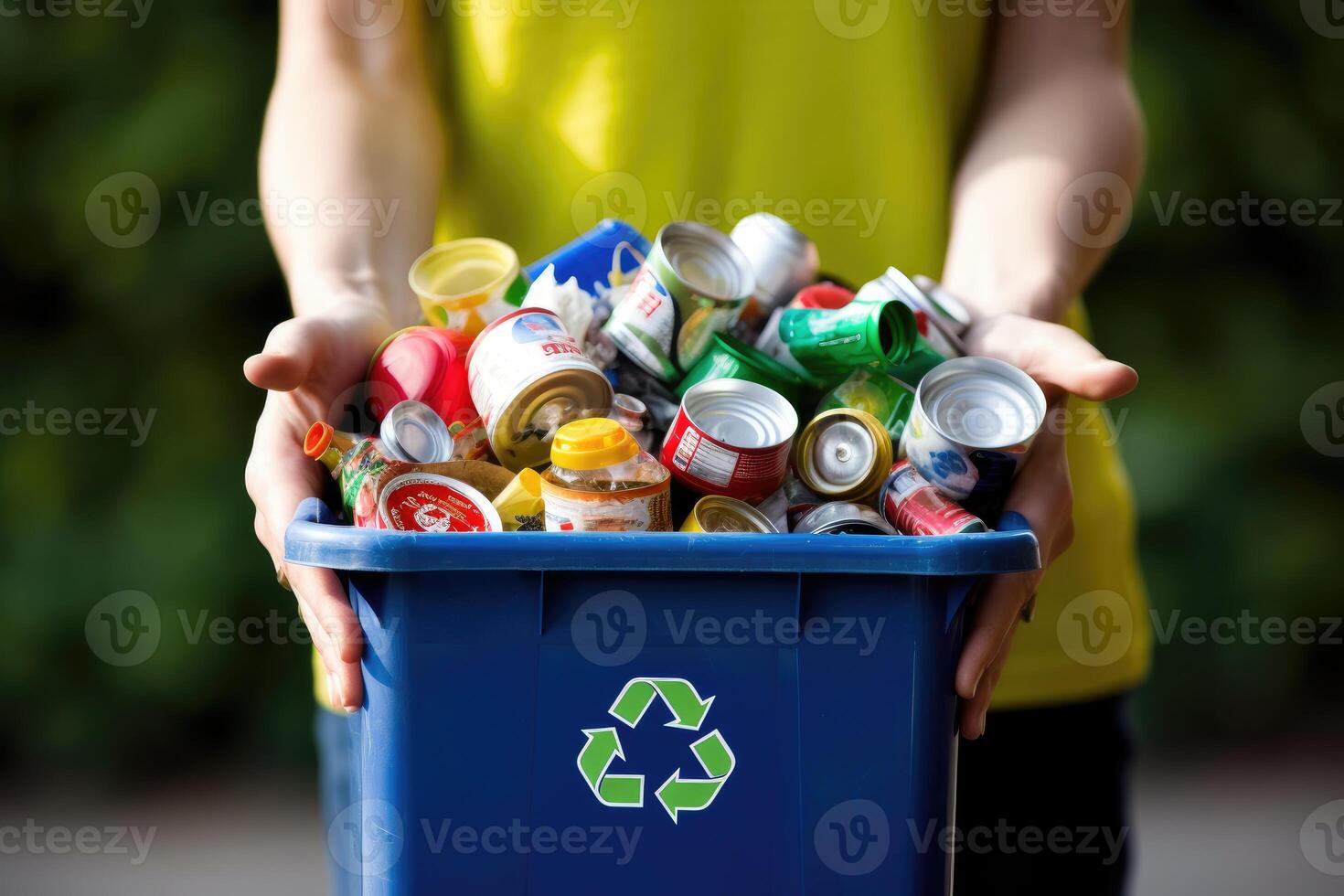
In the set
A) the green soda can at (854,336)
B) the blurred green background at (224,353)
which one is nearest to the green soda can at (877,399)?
the green soda can at (854,336)

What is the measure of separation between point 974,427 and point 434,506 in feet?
1.75

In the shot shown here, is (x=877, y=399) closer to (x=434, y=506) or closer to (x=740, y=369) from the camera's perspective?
(x=740, y=369)

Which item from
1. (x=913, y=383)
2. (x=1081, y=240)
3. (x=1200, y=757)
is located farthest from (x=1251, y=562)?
(x=913, y=383)

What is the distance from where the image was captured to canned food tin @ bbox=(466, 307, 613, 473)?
1.25m

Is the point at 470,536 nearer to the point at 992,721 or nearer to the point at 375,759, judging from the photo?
the point at 375,759

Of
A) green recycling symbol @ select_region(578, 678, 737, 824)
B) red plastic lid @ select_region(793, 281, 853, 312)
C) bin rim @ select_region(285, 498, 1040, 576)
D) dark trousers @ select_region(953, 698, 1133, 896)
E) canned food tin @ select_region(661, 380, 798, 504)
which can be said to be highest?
red plastic lid @ select_region(793, 281, 853, 312)

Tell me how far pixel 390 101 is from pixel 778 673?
1.00m

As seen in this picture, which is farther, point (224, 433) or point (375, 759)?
point (224, 433)

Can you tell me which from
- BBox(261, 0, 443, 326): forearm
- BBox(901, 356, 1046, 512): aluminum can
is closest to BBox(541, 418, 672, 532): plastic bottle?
BBox(901, 356, 1046, 512): aluminum can

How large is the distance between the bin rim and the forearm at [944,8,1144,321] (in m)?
0.57

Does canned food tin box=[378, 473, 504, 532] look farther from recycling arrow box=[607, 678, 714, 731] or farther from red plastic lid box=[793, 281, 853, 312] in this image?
red plastic lid box=[793, 281, 853, 312]

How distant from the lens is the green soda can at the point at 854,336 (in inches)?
52.7

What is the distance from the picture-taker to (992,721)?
5.25ft

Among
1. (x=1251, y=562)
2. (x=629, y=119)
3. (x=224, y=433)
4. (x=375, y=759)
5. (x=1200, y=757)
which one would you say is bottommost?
(x=1200, y=757)
